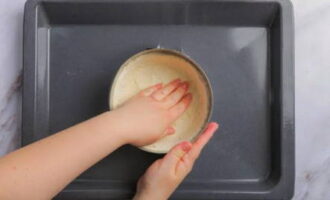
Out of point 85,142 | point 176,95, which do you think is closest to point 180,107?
point 176,95

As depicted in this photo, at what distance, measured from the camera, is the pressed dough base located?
44 centimetres

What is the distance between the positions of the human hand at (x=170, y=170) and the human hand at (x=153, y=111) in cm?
3

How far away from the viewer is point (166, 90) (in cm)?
46

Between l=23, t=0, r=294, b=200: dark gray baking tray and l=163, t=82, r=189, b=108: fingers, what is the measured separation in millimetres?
36

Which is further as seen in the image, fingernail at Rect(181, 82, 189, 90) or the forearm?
fingernail at Rect(181, 82, 189, 90)

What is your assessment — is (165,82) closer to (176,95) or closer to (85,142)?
(176,95)

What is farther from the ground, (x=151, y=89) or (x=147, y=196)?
(x=151, y=89)

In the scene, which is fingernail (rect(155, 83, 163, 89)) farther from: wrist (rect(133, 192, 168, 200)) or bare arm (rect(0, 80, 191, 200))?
wrist (rect(133, 192, 168, 200))

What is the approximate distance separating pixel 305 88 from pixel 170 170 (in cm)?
19

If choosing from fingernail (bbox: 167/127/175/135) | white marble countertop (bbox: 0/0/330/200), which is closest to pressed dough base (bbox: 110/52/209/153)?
fingernail (bbox: 167/127/175/135)

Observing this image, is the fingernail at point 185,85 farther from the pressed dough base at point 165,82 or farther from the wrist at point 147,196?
the wrist at point 147,196

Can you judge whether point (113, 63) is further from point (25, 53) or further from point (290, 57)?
point (290, 57)

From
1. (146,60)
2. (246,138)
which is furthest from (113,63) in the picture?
(246,138)

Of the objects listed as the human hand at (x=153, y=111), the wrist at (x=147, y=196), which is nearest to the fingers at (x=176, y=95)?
the human hand at (x=153, y=111)
